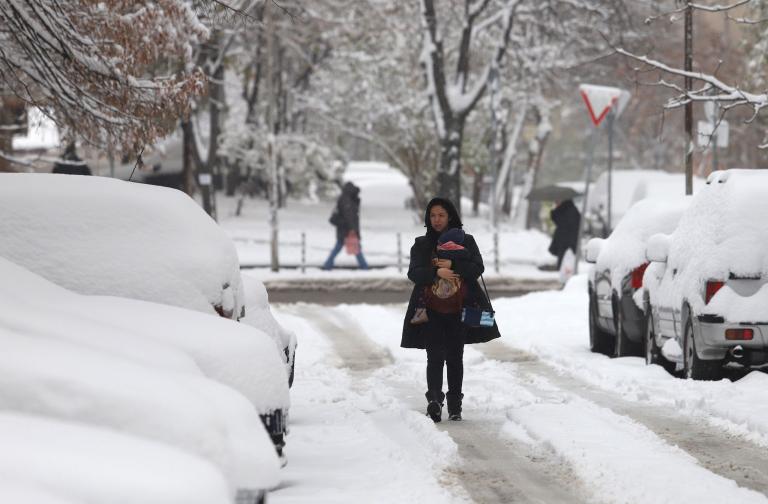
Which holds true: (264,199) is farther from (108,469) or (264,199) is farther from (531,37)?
(108,469)

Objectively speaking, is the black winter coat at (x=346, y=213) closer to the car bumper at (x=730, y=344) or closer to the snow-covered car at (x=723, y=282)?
the snow-covered car at (x=723, y=282)

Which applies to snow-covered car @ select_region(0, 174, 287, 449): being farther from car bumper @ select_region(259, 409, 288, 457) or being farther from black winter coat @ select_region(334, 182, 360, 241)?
black winter coat @ select_region(334, 182, 360, 241)

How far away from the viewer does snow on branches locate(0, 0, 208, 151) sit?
14.8 metres

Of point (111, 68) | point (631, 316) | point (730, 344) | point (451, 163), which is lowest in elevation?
point (631, 316)

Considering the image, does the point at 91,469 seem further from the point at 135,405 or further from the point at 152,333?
the point at 152,333

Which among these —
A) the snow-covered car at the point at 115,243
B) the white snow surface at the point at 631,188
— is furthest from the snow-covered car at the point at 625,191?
the snow-covered car at the point at 115,243

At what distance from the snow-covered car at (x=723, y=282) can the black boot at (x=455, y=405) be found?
2.65 meters

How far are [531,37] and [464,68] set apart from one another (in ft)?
38.7

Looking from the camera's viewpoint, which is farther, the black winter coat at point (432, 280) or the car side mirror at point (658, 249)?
the car side mirror at point (658, 249)

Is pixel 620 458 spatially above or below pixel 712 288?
below

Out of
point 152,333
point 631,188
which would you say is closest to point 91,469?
A: point 152,333

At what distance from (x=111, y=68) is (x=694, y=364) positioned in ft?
19.9

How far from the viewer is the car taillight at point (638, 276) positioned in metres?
16.2

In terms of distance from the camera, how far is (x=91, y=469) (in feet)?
18.0
